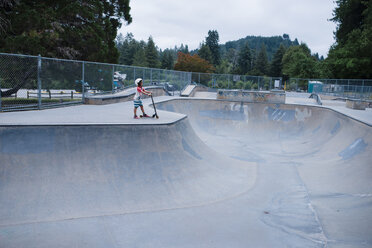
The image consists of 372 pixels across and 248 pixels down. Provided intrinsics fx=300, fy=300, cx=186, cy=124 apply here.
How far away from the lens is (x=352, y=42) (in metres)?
42.1

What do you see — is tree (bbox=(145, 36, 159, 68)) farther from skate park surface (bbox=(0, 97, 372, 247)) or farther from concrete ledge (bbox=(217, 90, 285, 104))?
skate park surface (bbox=(0, 97, 372, 247))

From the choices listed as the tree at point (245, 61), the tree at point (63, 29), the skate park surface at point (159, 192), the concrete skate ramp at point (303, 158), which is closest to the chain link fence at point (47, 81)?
the tree at point (63, 29)

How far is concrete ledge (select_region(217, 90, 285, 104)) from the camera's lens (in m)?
19.0

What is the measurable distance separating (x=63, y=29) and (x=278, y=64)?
7652 cm

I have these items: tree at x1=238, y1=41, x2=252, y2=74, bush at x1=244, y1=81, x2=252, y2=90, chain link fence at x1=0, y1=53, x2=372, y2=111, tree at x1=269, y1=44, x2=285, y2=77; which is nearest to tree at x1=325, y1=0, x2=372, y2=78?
bush at x1=244, y1=81, x2=252, y2=90

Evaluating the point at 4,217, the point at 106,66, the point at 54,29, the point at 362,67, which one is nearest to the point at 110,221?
the point at 4,217

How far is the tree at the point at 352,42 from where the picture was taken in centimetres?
3888

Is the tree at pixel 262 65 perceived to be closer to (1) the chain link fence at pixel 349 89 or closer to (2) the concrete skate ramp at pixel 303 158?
(1) the chain link fence at pixel 349 89

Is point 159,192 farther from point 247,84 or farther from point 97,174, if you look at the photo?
point 247,84

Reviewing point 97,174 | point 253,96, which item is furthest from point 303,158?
point 253,96

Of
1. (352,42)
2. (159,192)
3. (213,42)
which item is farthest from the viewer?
(213,42)

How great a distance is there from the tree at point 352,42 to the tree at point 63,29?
31908 millimetres

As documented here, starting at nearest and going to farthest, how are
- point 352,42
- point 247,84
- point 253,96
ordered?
point 253,96
point 247,84
point 352,42

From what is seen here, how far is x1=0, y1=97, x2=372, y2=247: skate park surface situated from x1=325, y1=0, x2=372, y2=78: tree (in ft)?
114
